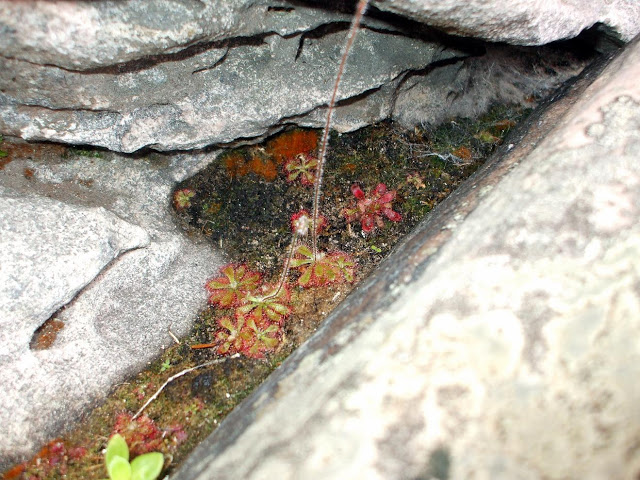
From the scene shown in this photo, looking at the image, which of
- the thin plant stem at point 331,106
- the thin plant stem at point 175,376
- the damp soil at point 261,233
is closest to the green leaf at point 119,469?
the damp soil at point 261,233

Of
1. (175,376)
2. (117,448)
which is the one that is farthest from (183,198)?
(117,448)

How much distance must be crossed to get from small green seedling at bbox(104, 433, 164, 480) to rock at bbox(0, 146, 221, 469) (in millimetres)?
443

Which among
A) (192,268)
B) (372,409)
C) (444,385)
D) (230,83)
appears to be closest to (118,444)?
(192,268)

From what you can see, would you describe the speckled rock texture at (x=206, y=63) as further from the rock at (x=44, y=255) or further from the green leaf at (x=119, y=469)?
the green leaf at (x=119, y=469)

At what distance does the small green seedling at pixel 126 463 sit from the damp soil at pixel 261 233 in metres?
0.14

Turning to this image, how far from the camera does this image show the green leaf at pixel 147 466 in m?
2.64

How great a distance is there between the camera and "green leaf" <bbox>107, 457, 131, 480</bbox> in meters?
2.59

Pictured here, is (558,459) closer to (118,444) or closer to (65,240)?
(118,444)

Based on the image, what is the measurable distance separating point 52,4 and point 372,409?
2325 mm

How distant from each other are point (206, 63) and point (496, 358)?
8.07ft

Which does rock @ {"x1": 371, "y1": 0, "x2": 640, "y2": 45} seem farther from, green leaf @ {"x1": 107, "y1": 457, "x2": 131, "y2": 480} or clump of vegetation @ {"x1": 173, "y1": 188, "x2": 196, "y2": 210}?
green leaf @ {"x1": 107, "y1": 457, "x2": 131, "y2": 480}

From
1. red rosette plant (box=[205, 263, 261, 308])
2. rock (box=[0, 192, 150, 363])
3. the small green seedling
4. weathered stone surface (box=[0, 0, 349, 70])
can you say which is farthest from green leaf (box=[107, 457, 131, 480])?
weathered stone surface (box=[0, 0, 349, 70])

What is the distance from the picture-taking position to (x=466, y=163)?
388 cm

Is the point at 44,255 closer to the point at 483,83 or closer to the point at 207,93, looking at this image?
the point at 207,93
